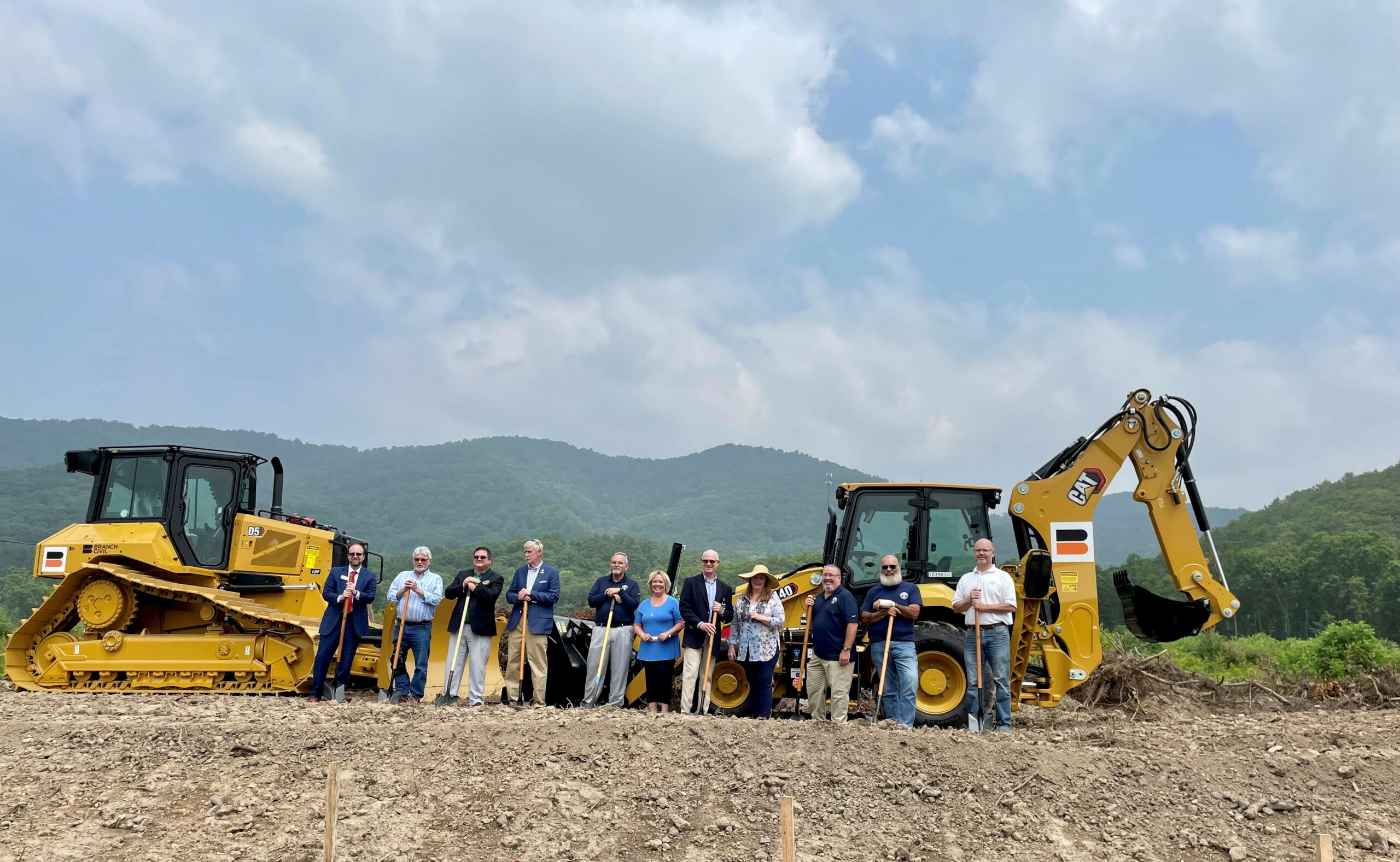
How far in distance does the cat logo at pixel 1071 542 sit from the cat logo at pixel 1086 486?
228 mm

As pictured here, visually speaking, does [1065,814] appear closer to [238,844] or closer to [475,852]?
[475,852]

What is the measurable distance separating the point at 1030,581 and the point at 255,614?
804 centimetres

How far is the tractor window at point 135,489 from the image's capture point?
11500 mm

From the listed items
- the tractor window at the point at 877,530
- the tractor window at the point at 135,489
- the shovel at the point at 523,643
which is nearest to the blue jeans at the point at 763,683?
the tractor window at the point at 877,530

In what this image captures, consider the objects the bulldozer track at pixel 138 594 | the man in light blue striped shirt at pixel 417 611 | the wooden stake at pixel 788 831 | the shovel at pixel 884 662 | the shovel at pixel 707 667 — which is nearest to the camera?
the wooden stake at pixel 788 831

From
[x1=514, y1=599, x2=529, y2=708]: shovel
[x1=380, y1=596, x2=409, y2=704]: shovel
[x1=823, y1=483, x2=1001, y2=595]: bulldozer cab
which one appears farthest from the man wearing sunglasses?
[x1=823, y1=483, x2=1001, y2=595]: bulldozer cab

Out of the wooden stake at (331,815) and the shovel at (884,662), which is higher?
the shovel at (884,662)

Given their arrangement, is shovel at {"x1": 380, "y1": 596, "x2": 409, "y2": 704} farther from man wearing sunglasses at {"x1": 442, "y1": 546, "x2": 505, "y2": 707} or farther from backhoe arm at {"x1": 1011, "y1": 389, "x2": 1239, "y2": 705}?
backhoe arm at {"x1": 1011, "y1": 389, "x2": 1239, "y2": 705}

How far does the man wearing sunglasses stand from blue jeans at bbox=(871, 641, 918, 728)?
12.3ft

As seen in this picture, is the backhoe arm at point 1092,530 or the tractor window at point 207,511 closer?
the backhoe arm at point 1092,530

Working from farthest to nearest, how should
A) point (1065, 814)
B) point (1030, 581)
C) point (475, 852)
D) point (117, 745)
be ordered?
point (1030, 581)
point (117, 745)
point (1065, 814)
point (475, 852)

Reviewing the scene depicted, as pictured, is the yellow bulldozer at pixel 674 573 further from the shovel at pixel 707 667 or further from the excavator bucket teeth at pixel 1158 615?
the shovel at pixel 707 667

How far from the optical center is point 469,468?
18975 cm

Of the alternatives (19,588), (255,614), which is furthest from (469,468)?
(255,614)
